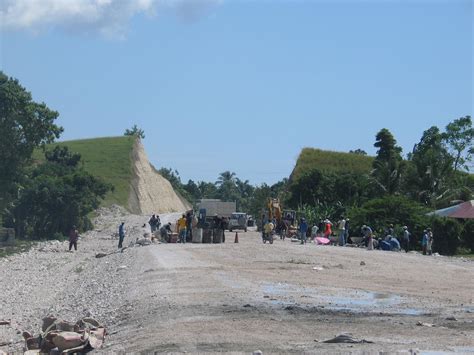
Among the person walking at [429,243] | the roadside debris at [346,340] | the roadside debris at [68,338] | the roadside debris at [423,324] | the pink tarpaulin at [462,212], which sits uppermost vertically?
the pink tarpaulin at [462,212]

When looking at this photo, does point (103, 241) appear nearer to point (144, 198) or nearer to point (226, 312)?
point (226, 312)

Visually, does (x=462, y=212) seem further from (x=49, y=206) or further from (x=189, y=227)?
(x=49, y=206)

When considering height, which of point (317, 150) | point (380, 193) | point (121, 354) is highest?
point (317, 150)

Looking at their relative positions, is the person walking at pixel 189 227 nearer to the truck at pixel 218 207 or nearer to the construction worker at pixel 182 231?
the construction worker at pixel 182 231

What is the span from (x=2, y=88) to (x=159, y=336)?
52503 mm

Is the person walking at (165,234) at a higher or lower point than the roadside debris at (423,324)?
higher

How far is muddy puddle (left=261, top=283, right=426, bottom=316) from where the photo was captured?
1821cm

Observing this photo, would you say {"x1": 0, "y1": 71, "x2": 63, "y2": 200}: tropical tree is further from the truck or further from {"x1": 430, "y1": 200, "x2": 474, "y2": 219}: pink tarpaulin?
{"x1": 430, "y1": 200, "x2": 474, "y2": 219}: pink tarpaulin

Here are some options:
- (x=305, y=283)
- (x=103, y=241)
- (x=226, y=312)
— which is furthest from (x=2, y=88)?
(x=226, y=312)

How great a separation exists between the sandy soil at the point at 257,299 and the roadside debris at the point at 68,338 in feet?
1.06

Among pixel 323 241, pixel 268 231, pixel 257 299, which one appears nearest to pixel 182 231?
pixel 268 231

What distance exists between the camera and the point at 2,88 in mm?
63719

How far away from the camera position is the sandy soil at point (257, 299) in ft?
46.2

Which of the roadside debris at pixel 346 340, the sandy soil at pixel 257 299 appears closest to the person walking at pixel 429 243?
the sandy soil at pixel 257 299
